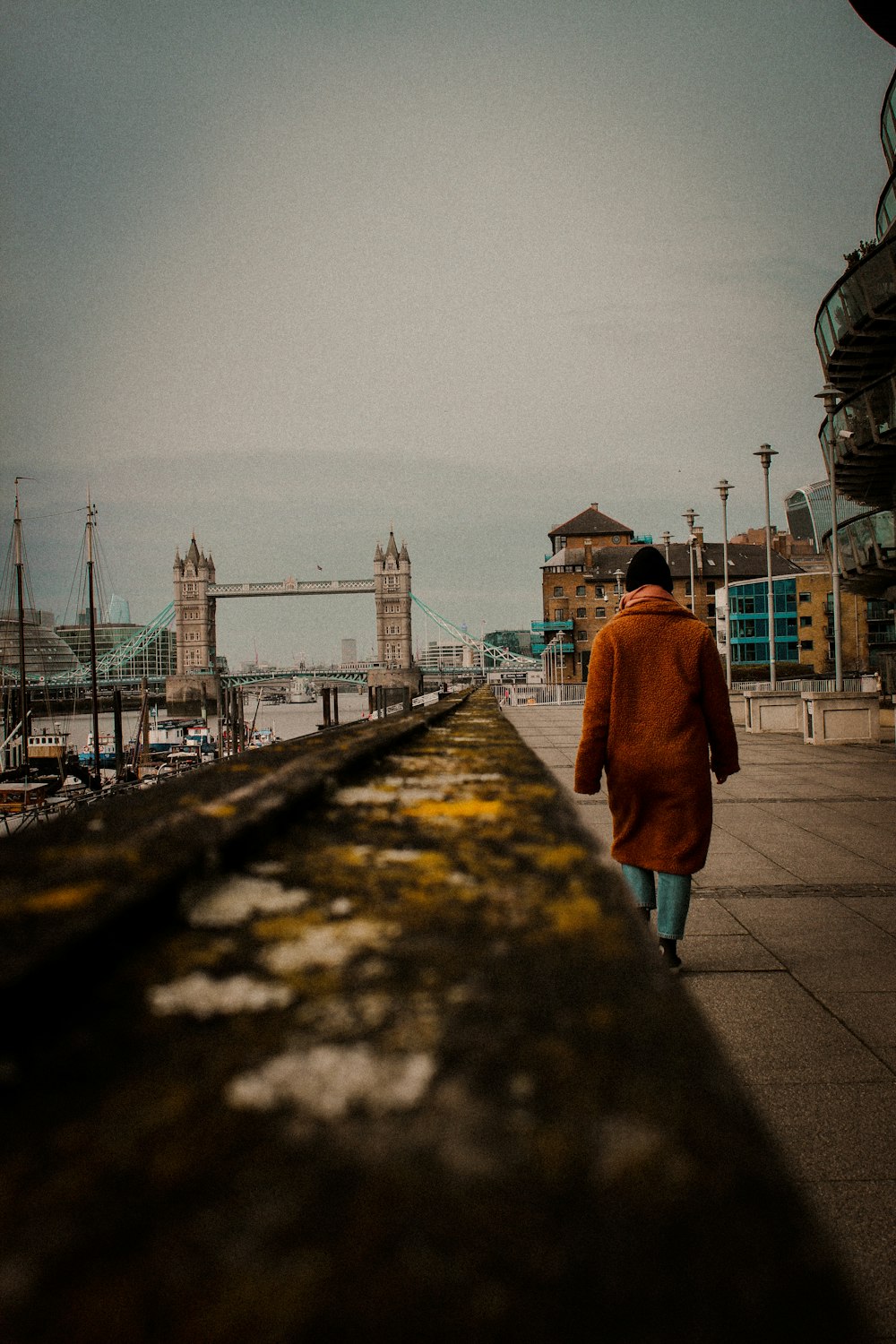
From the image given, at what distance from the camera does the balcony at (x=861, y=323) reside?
19203 mm

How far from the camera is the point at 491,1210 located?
52cm

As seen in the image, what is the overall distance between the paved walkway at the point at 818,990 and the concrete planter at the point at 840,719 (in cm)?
904

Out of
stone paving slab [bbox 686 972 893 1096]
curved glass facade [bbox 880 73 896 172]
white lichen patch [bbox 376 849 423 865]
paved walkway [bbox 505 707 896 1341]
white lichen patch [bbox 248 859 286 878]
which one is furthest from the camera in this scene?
curved glass facade [bbox 880 73 896 172]

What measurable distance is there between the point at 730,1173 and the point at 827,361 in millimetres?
25971

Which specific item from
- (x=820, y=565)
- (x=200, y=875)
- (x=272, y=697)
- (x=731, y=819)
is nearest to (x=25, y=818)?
(x=731, y=819)

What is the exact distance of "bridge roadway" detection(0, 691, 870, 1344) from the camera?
1.51ft

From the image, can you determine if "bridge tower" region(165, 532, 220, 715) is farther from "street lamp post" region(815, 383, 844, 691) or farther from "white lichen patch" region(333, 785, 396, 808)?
"white lichen patch" region(333, 785, 396, 808)

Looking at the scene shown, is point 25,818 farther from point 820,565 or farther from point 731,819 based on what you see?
point 820,565

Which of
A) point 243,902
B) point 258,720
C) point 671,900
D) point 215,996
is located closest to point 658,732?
point 671,900

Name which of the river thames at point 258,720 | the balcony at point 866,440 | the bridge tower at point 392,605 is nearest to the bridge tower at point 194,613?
the river thames at point 258,720

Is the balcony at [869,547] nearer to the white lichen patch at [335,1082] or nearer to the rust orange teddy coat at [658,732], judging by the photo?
the rust orange teddy coat at [658,732]

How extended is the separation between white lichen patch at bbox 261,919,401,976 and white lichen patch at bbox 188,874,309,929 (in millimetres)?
63

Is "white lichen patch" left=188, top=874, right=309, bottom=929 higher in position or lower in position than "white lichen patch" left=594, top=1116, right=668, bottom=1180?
higher

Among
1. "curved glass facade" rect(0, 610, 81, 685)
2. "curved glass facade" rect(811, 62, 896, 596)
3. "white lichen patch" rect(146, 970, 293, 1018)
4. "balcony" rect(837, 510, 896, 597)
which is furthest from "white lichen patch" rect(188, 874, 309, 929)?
"curved glass facade" rect(0, 610, 81, 685)
